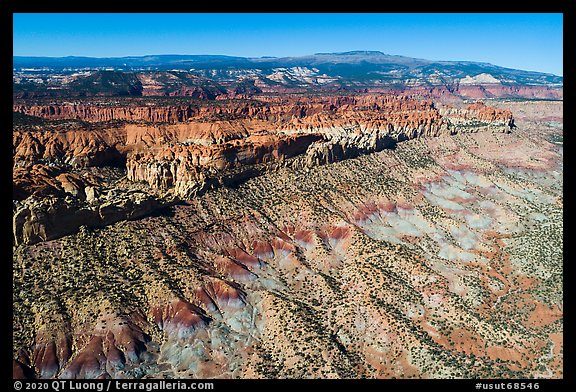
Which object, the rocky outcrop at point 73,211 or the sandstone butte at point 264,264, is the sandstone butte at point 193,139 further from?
the rocky outcrop at point 73,211

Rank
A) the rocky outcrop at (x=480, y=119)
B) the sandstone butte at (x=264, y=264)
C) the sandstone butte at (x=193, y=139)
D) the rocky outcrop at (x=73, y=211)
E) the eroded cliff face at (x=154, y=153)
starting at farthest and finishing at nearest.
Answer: the rocky outcrop at (x=480, y=119)
the sandstone butte at (x=193, y=139)
the eroded cliff face at (x=154, y=153)
the rocky outcrop at (x=73, y=211)
the sandstone butte at (x=264, y=264)

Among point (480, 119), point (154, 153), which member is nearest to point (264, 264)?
point (154, 153)

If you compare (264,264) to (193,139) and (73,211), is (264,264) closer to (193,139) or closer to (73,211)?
(73,211)

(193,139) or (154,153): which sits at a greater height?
(193,139)

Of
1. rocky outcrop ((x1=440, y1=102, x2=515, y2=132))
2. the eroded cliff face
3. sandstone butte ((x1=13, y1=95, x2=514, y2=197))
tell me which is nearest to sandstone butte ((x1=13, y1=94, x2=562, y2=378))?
the eroded cliff face

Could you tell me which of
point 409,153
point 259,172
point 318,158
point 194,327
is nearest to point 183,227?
point 194,327

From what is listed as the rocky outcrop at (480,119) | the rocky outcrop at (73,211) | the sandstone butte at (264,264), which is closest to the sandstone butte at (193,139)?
the sandstone butte at (264,264)

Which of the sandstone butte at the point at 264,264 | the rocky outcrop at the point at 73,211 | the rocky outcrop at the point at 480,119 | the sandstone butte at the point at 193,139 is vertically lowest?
the sandstone butte at the point at 264,264

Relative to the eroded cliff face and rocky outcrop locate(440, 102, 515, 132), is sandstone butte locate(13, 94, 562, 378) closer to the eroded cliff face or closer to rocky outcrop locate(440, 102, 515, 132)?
the eroded cliff face
